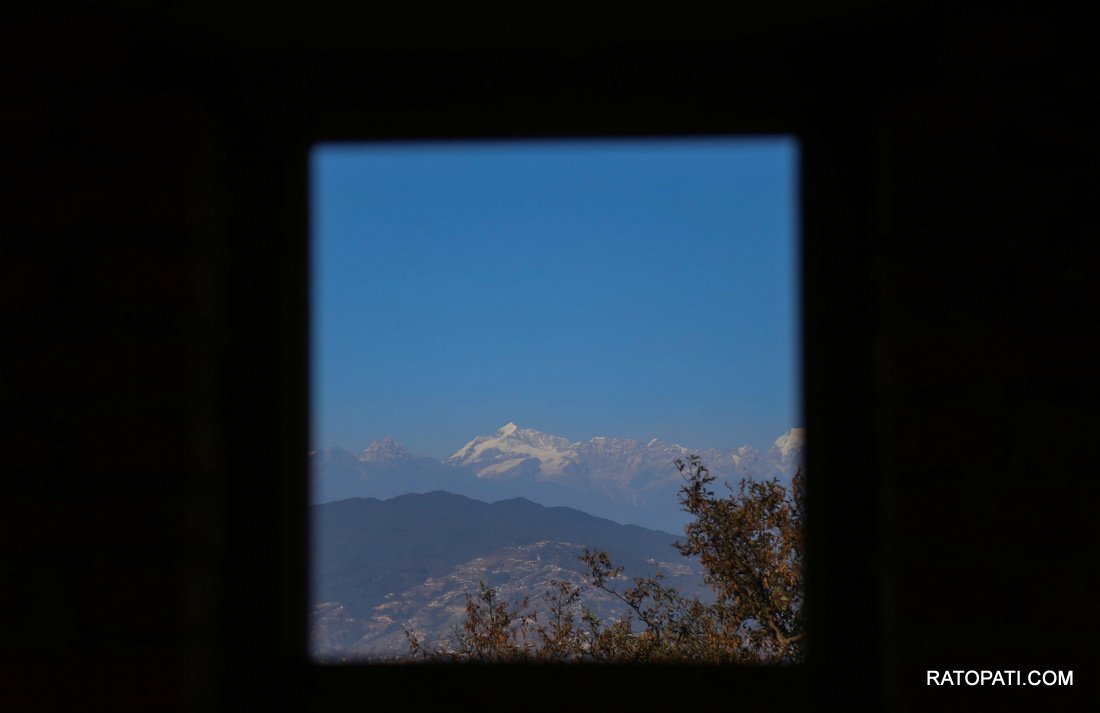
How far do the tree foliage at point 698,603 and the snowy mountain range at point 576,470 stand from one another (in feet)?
0.20

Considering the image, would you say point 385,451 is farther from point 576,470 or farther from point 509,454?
point 576,470

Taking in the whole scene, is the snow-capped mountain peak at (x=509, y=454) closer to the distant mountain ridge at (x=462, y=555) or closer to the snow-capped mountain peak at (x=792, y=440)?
the distant mountain ridge at (x=462, y=555)

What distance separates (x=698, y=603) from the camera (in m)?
2.45

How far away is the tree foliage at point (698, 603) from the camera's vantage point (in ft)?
7.53

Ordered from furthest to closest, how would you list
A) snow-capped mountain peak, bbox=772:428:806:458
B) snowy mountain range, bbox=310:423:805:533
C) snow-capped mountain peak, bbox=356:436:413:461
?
snow-capped mountain peak, bbox=356:436:413:461
snowy mountain range, bbox=310:423:805:533
snow-capped mountain peak, bbox=772:428:806:458

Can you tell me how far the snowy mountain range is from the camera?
187cm

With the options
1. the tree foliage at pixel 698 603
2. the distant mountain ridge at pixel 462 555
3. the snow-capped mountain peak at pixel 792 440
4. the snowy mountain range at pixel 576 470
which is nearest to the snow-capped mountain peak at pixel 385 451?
the snowy mountain range at pixel 576 470

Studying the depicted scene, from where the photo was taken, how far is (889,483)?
0.77m

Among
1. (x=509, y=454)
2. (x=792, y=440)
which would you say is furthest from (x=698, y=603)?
(x=509, y=454)

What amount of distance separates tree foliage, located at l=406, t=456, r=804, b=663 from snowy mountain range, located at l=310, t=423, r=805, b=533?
60 mm

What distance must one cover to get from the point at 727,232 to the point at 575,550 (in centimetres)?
336

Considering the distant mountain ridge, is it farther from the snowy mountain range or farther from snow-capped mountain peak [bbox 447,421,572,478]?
snow-capped mountain peak [bbox 447,421,572,478]

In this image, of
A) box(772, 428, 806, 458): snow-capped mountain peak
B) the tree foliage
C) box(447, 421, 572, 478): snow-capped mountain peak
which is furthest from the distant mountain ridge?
box(772, 428, 806, 458): snow-capped mountain peak

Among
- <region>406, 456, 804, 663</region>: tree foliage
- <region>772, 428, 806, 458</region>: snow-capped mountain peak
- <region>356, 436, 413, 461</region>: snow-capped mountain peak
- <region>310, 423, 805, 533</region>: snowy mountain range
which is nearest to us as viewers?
<region>772, 428, 806, 458</region>: snow-capped mountain peak
